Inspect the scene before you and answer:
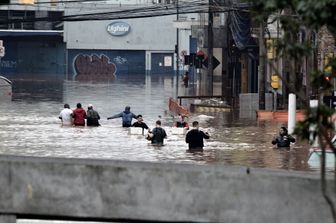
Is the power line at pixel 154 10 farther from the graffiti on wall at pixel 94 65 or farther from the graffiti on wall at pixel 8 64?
the graffiti on wall at pixel 8 64

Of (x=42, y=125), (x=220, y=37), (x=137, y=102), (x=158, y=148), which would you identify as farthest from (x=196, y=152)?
(x=220, y=37)

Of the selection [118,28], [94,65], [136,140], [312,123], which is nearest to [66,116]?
[136,140]

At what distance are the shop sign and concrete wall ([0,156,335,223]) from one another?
87524 millimetres

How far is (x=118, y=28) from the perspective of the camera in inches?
3767

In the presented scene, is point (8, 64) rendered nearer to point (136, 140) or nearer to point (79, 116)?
point (79, 116)

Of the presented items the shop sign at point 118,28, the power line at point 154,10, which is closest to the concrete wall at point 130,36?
the shop sign at point 118,28

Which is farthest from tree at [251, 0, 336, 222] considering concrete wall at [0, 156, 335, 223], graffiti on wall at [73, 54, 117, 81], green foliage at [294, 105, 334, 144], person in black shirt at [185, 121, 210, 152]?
graffiti on wall at [73, 54, 117, 81]

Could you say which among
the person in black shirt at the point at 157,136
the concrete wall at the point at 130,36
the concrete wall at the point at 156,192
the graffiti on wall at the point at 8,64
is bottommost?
the person in black shirt at the point at 157,136

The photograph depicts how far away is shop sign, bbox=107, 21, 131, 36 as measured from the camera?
95.4 meters

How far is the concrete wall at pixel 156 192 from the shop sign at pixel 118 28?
87.5m

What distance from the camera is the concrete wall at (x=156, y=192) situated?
791 cm

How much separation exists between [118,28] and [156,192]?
289 feet

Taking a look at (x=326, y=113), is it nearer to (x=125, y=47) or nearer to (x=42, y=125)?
(x=42, y=125)

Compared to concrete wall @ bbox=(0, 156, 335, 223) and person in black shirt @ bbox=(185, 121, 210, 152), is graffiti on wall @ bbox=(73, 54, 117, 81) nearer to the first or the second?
person in black shirt @ bbox=(185, 121, 210, 152)
